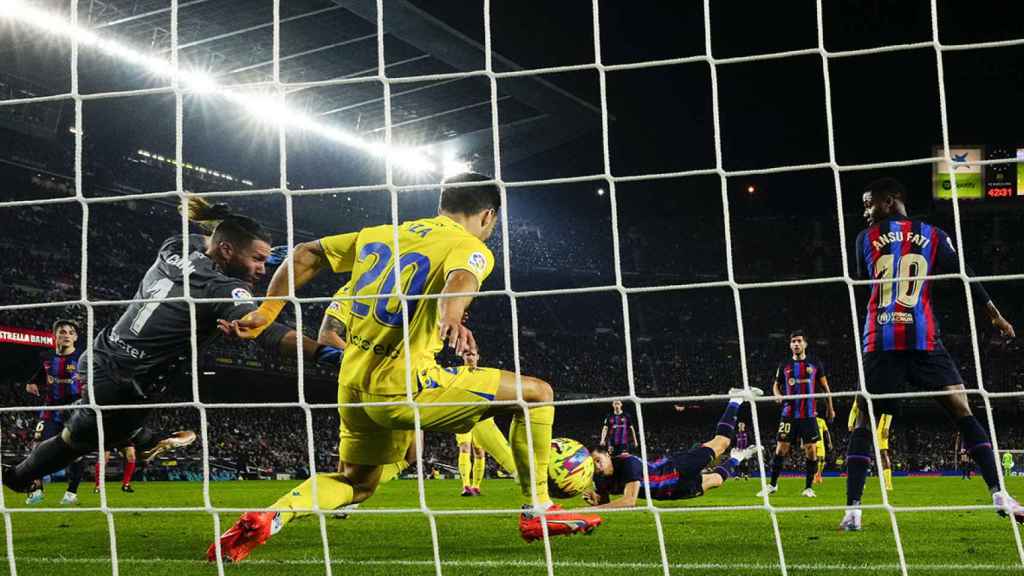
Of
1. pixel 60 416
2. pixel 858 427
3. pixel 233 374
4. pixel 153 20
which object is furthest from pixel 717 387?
pixel 858 427

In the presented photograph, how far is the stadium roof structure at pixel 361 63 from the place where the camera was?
2119cm

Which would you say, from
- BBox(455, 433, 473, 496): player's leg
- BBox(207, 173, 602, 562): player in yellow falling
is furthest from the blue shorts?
BBox(455, 433, 473, 496): player's leg

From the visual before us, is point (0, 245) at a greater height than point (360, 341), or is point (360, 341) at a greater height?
point (0, 245)

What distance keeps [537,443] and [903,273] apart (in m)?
2.39

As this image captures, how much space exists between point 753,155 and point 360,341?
30.9 m

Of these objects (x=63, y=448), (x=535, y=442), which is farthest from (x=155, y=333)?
(x=535, y=442)

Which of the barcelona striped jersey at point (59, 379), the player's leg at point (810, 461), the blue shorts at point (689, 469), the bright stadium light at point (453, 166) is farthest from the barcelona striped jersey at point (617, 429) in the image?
the bright stadium light at point (453, 166)

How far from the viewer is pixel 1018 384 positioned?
31484mm

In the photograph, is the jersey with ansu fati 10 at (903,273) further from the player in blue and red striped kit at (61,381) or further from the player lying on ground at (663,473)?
the player in blue and red striped kit at (61,381)

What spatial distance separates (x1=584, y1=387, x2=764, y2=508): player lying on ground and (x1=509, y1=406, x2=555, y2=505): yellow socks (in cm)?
174

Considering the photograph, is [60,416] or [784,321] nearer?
[60,416]

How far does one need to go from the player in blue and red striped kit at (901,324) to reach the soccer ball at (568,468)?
1576 millimetres

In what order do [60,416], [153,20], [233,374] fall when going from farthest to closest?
[233,374]
[153,20]
[60,416]

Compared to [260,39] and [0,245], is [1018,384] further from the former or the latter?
[0,245]
